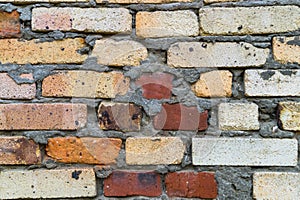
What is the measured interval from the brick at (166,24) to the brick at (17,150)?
367mm

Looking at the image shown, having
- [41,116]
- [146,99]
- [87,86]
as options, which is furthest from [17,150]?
[146,99]

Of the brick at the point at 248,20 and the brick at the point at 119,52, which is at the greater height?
the brick at the point at 248,20

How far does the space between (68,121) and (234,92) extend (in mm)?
398

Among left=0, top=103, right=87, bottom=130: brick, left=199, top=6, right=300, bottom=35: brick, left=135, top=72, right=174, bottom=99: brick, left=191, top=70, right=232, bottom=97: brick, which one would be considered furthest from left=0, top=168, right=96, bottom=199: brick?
left=199, top=6, right=300, bottom=35: brick

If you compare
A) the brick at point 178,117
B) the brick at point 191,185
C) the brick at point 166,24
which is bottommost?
the brick at point 191,185

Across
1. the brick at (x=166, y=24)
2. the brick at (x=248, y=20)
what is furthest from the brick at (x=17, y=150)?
the brick at (x=248, y=20)

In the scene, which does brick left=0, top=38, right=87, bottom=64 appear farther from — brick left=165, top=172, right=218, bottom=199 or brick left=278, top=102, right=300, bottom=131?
brick left=278, top=102, right=300, bottom=131

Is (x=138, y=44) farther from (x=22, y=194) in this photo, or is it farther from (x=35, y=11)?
(x=22, y=194)

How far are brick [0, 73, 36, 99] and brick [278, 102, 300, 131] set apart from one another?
59 centimetres

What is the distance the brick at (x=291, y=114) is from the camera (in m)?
0.94

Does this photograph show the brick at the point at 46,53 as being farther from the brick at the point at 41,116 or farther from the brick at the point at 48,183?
the brick at the point at 48,183

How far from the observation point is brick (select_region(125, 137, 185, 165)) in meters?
0.95

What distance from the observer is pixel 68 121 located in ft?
3.14

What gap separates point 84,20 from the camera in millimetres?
960
